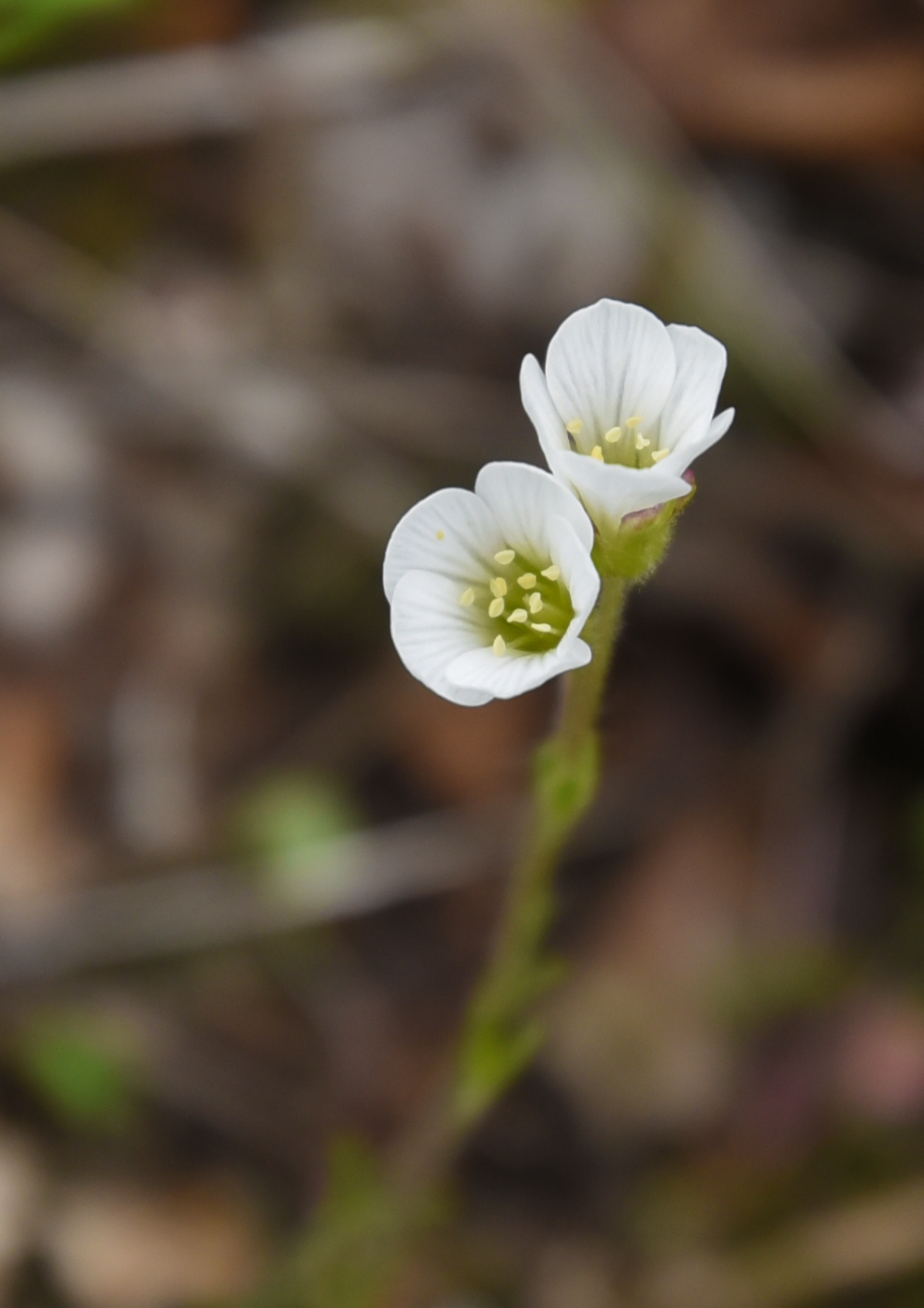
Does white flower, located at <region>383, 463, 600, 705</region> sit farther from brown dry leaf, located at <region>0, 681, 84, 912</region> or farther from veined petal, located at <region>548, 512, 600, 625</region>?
brown dry leaf, located at <region>0, 681, 84, 912</region>

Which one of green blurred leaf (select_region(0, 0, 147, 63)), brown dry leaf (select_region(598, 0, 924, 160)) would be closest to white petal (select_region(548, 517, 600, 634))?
green blurred leaf (select_region(0, 0, 147, 63))

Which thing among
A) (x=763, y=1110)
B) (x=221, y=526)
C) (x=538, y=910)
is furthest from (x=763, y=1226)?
(x=221, y=526)

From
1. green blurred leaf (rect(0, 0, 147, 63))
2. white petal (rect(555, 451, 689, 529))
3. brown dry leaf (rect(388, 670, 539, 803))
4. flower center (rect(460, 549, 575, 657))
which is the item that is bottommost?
white petal (rect(555, 451, 689, 529))

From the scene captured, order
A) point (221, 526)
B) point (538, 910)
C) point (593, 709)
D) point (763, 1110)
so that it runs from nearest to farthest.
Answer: point (593, 709) → point (538, 910) → point (763, 1110) → point (221, 526)

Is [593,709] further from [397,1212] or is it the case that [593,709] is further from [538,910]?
[397,1212]

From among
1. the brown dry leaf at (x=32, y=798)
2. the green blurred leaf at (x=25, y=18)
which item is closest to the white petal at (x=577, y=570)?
the green blurred leaf at (x=25, y=18)
